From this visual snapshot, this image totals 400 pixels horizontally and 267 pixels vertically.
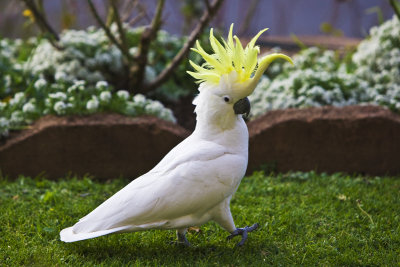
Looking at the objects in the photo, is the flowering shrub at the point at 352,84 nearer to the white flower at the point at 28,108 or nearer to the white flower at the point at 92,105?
the white flower at the point at 92,105

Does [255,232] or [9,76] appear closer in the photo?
[255,232]

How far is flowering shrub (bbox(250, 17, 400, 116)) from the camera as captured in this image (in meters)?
4.87

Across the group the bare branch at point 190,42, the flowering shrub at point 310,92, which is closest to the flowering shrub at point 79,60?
the bare branch at point 190,42

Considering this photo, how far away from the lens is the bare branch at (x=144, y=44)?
4.99m

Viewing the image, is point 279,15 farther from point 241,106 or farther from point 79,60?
point 241,106

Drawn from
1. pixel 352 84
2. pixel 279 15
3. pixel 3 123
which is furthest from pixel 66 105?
pixel 279 15

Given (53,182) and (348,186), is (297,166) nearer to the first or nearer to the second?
(348,186)

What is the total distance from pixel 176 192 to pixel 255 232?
0.81 meters

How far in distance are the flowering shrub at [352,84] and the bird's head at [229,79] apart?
7.85 feet

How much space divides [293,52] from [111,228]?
236 inches

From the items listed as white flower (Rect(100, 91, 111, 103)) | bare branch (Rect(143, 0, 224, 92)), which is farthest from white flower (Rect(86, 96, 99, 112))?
bare branch (Rect(143, 0, 224, 92))

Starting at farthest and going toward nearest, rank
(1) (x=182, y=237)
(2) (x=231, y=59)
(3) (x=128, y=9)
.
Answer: (3) (x=128, y=9), (1) (x=182, y=237), (2) (x=231, y=59)

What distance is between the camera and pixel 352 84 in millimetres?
5023

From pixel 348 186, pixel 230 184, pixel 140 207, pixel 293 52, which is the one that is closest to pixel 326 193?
pixel 348 186
